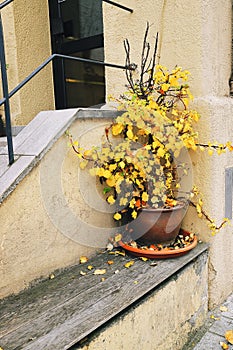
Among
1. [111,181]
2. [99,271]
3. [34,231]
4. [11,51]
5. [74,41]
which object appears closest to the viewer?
[34,231]

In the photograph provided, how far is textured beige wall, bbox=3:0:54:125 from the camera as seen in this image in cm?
351

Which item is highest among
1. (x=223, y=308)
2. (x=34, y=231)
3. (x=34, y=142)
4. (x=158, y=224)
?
(x=34, y=142)

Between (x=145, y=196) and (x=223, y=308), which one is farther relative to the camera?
(x=223, y=308)

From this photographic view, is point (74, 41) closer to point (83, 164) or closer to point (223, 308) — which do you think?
point (83, 164)

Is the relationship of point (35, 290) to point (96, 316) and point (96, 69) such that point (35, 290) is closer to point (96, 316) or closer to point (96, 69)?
point (96, 316)

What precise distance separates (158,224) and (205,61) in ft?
3.90

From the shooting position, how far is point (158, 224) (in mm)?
2098

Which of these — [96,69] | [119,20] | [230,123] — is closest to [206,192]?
[230,123]

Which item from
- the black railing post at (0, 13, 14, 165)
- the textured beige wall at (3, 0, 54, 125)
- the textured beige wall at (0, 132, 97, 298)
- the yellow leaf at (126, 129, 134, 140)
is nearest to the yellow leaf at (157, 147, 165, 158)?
the yellow leaf at (126, 129, 134, 140)

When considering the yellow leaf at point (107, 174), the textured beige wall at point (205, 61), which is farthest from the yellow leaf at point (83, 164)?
the textured beige wall at point (205, 61)

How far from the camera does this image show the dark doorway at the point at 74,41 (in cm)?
388

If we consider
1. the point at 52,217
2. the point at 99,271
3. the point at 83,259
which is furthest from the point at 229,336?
the point at 52,217

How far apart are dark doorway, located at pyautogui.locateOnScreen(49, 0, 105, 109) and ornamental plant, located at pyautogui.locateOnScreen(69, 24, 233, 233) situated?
1735mm

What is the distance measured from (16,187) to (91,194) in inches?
23.8
